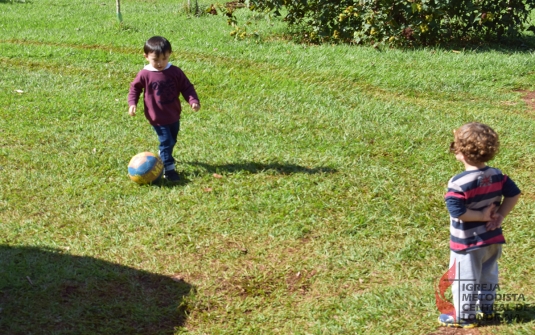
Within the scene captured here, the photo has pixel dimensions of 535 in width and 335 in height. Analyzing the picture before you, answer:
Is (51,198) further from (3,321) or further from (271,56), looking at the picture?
(271,56)

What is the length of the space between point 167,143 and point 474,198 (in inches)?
133

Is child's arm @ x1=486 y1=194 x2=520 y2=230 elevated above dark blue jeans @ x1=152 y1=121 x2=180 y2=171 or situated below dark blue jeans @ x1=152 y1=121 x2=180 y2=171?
above

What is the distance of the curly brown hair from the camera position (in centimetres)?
Result: 365

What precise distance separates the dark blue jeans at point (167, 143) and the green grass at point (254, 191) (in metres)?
0.26

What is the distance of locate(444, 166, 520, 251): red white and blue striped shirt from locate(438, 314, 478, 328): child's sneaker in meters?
0.52

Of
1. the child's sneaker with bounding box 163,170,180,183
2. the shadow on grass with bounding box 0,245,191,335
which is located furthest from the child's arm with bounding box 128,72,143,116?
the shadow on grass with bounding box 0,245,191,335

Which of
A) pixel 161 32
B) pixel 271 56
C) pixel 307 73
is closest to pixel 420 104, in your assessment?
pixel 307 73

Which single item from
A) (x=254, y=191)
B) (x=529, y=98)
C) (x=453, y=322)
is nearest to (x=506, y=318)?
(x=453, y=322)

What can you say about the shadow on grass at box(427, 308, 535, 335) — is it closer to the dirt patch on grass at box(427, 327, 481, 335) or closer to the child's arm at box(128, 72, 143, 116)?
the dirt patch on grass at box(427, 327, 481, 335)

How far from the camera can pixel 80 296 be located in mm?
4539

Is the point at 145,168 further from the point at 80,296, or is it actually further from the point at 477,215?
the point at 477,215

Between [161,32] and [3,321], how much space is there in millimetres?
8553

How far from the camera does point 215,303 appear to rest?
4.51 m

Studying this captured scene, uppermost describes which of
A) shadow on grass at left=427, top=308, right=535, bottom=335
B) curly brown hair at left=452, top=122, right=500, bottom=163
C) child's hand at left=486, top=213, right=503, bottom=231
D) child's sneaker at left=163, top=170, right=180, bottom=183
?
curly brown hair at left=452, top=122, right=500, bottom=163
